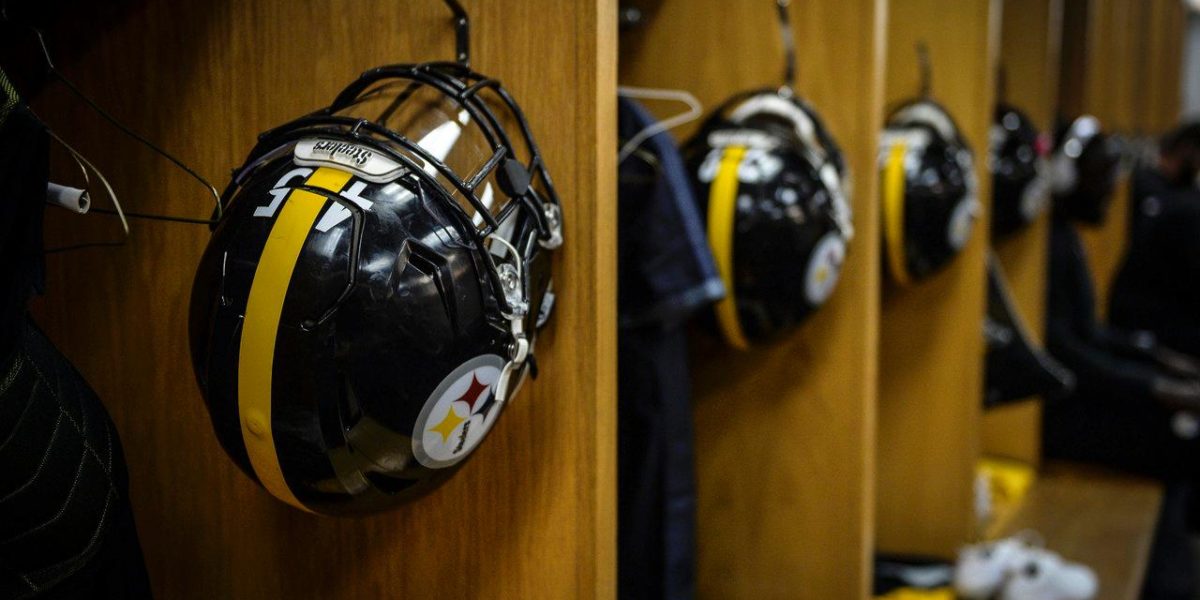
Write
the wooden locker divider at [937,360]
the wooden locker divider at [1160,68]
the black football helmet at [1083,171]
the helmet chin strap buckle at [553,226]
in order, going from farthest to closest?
1. the wooden locker divider at [1160,68]
2. the black football helmet at [1083,171]
3. the wooden locker divider at [937,360]
4. the helmet chin strap buckle at [553,226]

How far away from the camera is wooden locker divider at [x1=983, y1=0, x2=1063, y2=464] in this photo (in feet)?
8.74

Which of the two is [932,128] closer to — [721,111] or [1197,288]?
[721,111]

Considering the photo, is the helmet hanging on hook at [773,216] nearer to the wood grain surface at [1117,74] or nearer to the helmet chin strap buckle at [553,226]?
the helmet chin strap buckle at [553,226]

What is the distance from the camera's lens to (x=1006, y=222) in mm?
2545

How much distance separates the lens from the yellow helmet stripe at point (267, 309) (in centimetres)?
67

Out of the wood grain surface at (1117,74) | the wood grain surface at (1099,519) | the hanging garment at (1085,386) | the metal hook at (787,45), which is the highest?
the wood grain surface at (1117,74)

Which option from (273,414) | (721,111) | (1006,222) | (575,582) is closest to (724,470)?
(721,111)

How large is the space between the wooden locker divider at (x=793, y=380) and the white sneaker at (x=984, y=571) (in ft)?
1.55

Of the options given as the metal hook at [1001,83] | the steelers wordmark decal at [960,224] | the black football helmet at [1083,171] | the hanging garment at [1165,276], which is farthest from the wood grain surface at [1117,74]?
the steelers wordmark decal at [960,224]

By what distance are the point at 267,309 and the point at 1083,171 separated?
2.82m

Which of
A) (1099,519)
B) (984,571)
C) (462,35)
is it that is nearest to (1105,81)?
(1099,519)

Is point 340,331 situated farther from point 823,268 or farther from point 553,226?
point 823,268

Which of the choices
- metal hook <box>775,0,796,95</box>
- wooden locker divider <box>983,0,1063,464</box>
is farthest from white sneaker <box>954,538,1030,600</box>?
metal hook <box>775,0,796,95</box>

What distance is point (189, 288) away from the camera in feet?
3.16
